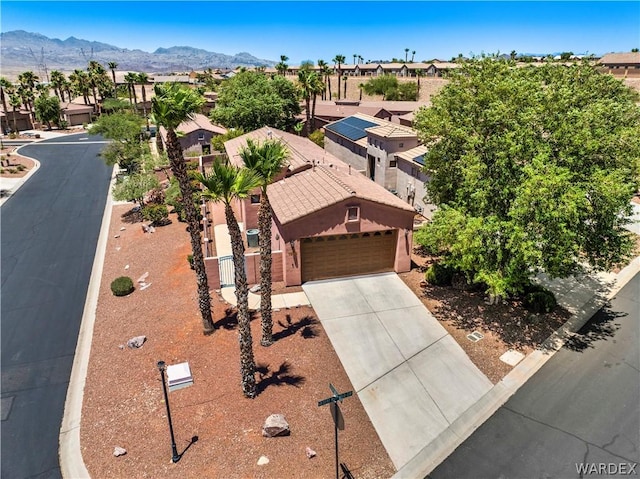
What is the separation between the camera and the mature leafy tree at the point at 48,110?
73.8 m

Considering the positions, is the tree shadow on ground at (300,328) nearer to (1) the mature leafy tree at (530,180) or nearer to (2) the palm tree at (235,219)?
(2) the palm tree at (235,219)

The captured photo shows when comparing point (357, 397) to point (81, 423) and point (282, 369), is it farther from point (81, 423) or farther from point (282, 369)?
point (81, 423)

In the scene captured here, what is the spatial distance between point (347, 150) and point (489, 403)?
33486 mm

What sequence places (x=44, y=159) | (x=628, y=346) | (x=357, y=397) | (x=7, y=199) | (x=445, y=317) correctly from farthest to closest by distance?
(x=44, y=159), (x=7, y=199), (x=445, y=317), (x=628, y=346), (x=357, y=397)

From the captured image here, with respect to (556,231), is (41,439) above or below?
below

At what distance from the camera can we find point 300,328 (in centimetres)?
1803

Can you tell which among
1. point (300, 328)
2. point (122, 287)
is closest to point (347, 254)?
point (300, 328)

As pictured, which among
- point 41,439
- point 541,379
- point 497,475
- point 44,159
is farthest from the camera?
Answer: point 44,159

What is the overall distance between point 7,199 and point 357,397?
125 ft

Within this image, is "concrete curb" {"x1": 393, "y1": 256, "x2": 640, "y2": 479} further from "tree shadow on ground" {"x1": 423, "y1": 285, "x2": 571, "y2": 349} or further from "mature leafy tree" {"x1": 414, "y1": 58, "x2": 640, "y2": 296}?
"mature leafy tree" {"x1": 414, "y1": 58, "x2": 640, "y2": 296}

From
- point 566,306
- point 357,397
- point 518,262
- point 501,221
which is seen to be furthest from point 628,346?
point 357,397

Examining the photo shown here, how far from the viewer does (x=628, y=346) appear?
17.4m

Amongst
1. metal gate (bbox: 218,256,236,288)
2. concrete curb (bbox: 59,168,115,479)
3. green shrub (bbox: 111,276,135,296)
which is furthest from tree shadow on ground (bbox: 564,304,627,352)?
green shrub (bbox: 111,276,135,296)

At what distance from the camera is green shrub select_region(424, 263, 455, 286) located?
21.6m
